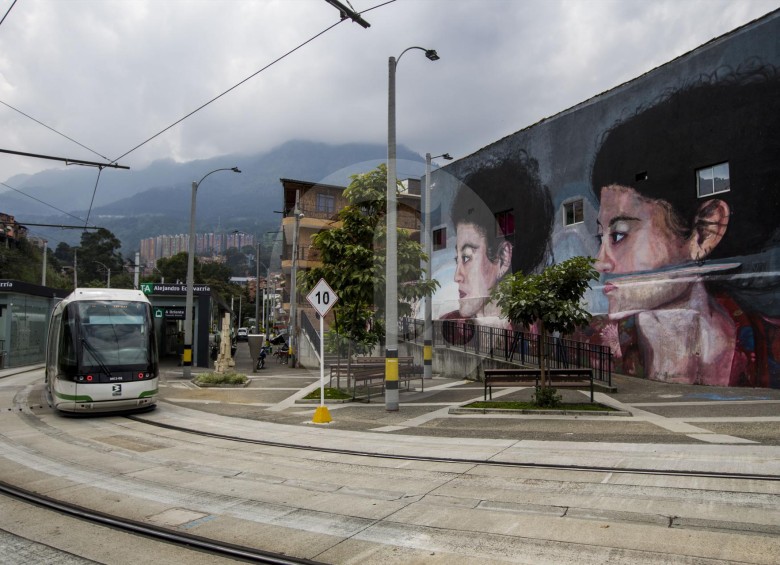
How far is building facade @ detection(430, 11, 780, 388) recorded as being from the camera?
15805 millimetres

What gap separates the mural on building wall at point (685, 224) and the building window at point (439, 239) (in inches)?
280

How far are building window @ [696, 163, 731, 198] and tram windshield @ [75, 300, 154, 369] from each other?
16.6m

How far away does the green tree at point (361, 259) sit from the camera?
16859mm

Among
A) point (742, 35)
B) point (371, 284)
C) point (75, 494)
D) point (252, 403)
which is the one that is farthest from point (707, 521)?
point (742, 35)

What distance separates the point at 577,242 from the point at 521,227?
11.0 ft

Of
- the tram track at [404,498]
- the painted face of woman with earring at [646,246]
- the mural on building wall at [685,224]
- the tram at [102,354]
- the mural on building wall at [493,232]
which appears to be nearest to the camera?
the tram track at [404,498]

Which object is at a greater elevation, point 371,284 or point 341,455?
point 371,284

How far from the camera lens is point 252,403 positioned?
16672 millimetres

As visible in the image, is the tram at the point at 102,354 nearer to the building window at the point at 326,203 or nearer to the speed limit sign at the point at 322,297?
the speed limit sign at the point at 322,297

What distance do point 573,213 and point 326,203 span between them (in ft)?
104

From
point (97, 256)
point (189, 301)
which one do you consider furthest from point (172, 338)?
point (97, 256)

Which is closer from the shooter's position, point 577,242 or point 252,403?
point 252,403

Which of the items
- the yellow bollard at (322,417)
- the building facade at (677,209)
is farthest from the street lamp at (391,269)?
the building facade at (677,209)

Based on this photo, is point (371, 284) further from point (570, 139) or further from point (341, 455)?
point (570, 139)
